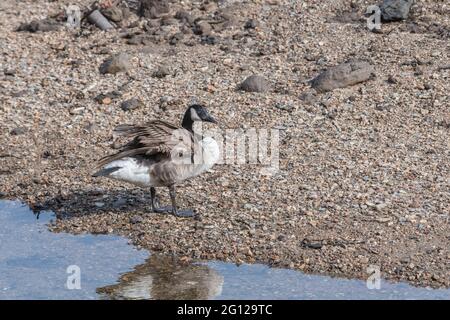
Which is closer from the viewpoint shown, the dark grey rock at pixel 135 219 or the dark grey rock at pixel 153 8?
the dark grey rock at pixel 135 219

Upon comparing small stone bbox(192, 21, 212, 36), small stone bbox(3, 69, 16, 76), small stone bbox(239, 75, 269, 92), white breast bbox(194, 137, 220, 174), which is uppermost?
small stone bbox(192, 21, 212, 36)

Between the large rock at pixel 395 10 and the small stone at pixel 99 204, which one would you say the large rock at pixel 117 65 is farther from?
the large rock at pixel 395 10

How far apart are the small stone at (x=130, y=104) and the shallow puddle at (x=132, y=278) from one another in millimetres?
3670

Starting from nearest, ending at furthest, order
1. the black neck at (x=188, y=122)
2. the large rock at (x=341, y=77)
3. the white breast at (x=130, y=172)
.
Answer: the white breast at (x=130, y=172)
the black neck at (x=188, y=122)
the large rock at (x=341, y=77)

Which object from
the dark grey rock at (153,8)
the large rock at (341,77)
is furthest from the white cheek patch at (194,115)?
the dark grey rock at (153,8)

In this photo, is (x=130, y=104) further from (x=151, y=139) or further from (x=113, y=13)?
(x=113, y=13)

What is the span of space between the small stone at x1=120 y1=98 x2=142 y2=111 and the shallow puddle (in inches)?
145

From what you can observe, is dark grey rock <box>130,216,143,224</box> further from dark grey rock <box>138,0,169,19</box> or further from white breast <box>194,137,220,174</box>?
dark grey rock <box>138,0,169,19</box>

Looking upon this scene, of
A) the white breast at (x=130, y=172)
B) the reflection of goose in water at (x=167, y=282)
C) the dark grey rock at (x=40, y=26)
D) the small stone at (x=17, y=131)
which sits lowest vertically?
the reflection of goose in water at (x=167, y=282)

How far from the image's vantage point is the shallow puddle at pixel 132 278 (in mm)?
10688

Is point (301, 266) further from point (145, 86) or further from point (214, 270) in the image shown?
point (145, 86)

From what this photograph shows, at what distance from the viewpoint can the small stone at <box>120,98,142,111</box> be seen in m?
15.6

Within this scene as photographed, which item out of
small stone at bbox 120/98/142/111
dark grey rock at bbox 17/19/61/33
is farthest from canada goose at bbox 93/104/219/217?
dark grey rock at bbox 17/19/61/33

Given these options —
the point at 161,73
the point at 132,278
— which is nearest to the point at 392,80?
the point at 161,73
